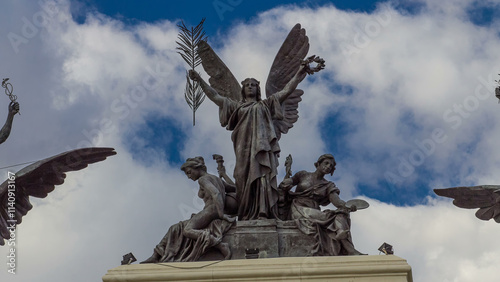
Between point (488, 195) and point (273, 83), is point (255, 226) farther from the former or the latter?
point (488, 195)

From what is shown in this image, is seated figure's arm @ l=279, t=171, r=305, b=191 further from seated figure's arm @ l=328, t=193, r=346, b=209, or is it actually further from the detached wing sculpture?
the detached wing sculpture

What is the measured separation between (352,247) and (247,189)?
2398 mm

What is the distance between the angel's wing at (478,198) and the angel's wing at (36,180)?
707cm

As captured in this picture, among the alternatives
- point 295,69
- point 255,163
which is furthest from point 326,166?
point 295,69

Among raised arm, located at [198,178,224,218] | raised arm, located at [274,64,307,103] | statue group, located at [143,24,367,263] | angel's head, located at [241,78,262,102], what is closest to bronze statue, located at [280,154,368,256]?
statue group, located at [143,24,367,263]

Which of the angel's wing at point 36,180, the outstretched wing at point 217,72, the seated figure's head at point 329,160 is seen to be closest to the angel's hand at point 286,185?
the seated figure's head at point 329,160

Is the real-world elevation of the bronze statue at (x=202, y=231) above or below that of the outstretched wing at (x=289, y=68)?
below

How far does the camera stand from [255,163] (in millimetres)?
18766

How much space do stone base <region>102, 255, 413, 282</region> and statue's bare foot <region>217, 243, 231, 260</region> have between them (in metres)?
0.32

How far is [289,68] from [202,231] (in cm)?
465

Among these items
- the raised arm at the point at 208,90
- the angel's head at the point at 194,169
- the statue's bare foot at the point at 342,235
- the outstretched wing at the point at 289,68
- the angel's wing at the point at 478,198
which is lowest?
the statue's bare foot at the point at 342,235

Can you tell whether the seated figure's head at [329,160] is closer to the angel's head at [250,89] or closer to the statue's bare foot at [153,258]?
the angel's head at [250,89]

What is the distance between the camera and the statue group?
17781mm

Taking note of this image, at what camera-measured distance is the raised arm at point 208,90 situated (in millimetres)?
19203
